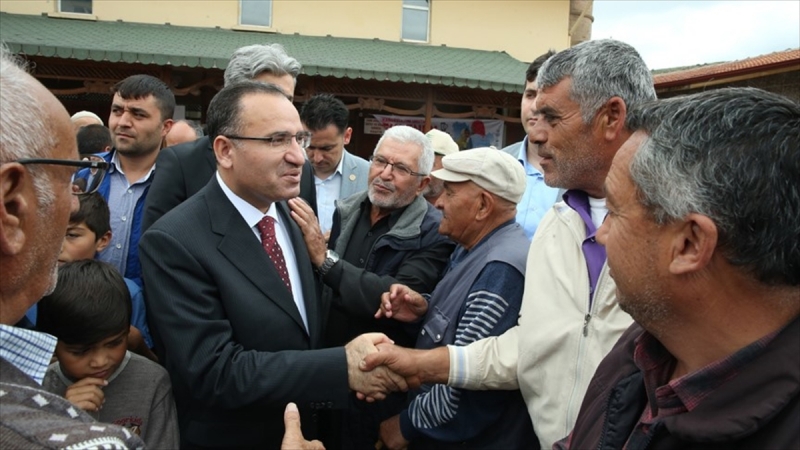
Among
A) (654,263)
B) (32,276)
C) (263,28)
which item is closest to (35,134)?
(32,276)

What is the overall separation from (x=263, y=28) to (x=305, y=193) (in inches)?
542

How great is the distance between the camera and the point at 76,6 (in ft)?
52.0

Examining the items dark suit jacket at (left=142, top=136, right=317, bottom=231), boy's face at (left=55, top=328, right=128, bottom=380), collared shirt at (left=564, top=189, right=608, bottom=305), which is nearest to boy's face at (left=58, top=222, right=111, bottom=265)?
dark suit jacket at (left=142, top=136, right=317, bottom=231)

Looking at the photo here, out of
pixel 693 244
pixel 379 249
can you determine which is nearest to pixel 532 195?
pixel 379 249

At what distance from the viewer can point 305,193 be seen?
373cm

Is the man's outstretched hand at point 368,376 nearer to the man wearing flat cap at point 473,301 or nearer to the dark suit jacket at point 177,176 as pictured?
the man wearing flat cap at point 473,301

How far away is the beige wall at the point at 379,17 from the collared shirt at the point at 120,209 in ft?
43.8

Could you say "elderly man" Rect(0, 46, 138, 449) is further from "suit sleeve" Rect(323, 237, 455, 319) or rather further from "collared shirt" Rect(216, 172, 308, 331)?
"suit sleeve" Rect(323, 237, 455, 319)

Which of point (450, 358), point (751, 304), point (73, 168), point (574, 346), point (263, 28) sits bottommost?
point (450, 358)

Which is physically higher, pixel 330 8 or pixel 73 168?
pixel 330 8

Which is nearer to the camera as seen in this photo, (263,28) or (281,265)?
(281,265)

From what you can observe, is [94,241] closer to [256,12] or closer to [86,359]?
[86,359]

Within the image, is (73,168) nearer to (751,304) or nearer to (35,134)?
(35,134)

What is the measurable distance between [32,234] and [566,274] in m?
1.71
